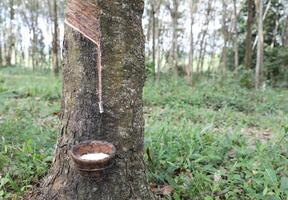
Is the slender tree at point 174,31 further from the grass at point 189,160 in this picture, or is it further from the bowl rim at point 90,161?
the bowl rim at point 90,161

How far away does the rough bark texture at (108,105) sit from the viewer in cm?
213

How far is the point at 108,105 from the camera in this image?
7.07 feet

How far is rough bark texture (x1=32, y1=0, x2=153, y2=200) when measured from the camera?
2127 millimetres

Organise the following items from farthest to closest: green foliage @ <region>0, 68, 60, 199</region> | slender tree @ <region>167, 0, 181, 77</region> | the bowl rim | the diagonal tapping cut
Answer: slender tree @ <region>167, 0, 181, 77</region> → green foliage @ <region>0, 68, 60, 199</region> → the diagonal tapping cut → the bowl rim

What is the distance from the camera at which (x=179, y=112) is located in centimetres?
613

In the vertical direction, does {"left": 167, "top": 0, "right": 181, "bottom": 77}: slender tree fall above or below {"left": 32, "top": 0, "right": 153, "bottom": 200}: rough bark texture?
above

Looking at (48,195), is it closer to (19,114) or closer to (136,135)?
(136,135)

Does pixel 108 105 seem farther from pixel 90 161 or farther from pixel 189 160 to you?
pixel 189 160

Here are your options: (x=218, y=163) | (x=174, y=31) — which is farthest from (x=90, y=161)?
(x=174, y=31)

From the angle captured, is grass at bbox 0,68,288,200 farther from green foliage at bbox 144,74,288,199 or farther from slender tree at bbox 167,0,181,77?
slender tree at bbox 167,0,181,77

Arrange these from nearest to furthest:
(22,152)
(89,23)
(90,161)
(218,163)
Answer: (90,161) < (89,23) < (22,152) < (218,163)

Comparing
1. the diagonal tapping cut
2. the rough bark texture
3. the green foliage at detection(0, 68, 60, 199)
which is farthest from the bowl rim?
the green foliage at detection(0, 68, 60, 199)

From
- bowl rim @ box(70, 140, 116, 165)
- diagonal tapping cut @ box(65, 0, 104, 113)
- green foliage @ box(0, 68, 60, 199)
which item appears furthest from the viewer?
green foliage @ box(0, 68, 60, 199)

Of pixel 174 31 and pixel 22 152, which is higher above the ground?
pixel 174 31
